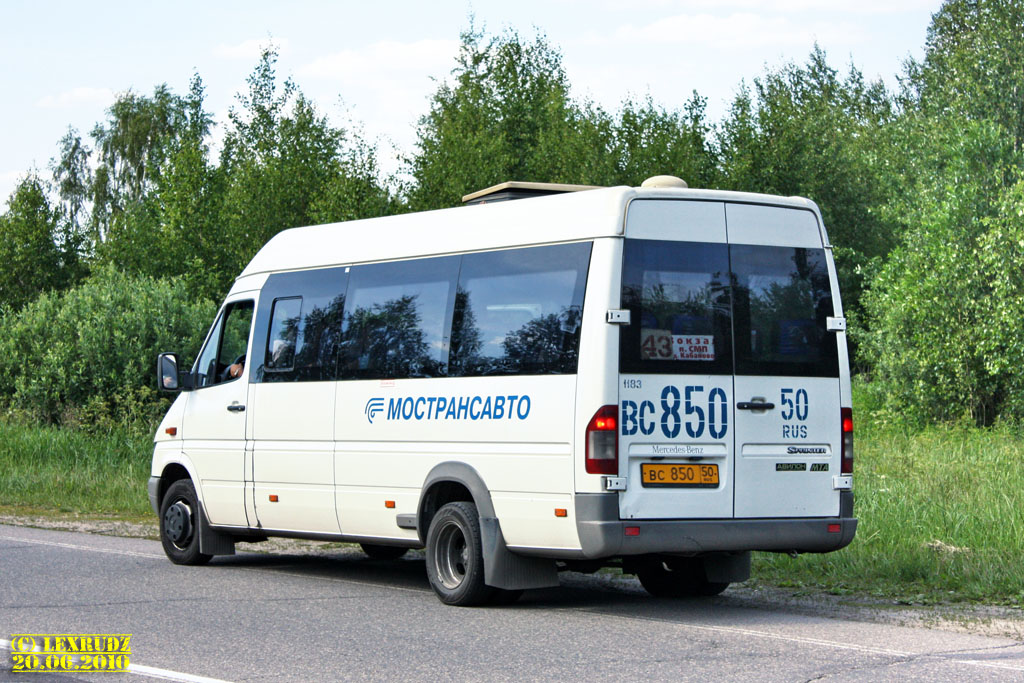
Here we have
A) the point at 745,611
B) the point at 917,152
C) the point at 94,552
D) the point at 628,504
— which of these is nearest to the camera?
the point at 628,504

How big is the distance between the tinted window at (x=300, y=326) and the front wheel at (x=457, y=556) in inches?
74.6

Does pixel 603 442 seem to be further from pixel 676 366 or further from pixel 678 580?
pixel 678 580

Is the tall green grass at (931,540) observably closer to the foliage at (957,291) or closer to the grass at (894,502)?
the grass at (894,502)

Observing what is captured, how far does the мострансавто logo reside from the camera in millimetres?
9148

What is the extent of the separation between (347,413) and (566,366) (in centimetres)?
252

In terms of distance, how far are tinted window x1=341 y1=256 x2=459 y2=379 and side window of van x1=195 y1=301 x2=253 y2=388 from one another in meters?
1.59

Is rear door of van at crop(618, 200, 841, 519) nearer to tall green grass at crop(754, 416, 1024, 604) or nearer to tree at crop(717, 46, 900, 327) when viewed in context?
tall green grass at crop(754, 416, 1024, 604)

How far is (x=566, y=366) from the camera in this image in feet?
28.9

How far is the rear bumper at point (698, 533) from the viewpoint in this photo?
27.8ft

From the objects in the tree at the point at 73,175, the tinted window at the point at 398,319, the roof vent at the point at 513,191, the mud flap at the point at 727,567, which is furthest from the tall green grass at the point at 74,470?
the tree at the point at 73,175

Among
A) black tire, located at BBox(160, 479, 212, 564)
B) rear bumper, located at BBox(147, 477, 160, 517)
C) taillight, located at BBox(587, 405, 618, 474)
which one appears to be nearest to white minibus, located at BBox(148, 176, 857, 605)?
taillight, located at BBox(587, 405, 618, 474)

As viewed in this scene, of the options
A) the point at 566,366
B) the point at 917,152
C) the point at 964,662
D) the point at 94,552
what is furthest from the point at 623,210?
the point at 917,152

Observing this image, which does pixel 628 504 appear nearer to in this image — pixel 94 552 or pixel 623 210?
pixel 623 210

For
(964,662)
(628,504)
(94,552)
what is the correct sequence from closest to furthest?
(964,662) < (628,504) < (94,552)
